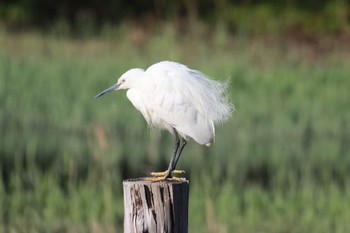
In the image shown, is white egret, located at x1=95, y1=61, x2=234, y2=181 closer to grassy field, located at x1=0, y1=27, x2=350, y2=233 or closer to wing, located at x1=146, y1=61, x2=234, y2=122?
wing, located at x1=146, y1=61, x2=234, y2=122

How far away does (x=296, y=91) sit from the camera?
939cm

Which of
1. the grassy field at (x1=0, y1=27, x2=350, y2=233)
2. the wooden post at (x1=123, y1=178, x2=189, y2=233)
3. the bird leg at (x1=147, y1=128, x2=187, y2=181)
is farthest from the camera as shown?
the grassy field at (x1=0, y1=27, x2=350, y2=233)

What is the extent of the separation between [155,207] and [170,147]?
15.2 feet

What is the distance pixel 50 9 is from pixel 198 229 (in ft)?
36.9

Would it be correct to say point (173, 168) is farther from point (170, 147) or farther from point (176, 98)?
point (170, 147)

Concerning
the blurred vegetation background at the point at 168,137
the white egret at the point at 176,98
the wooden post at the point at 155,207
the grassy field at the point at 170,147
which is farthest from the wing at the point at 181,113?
the blurred vegetation background at the point at 168,137

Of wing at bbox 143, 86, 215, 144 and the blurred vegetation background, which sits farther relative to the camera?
the blurred vegetation background

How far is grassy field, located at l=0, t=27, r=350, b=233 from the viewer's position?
568cm

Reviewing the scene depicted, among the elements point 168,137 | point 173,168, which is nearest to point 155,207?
point 173,168

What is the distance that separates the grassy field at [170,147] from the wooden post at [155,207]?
0.91m

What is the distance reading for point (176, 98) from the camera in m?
3.16

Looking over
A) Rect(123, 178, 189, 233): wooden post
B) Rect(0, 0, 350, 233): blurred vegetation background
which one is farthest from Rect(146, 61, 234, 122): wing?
Rect(0, 0, 350, 233): blurred vegetation background

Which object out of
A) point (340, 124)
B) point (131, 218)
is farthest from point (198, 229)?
point (340, 124)

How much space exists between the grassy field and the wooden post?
2.98ft
